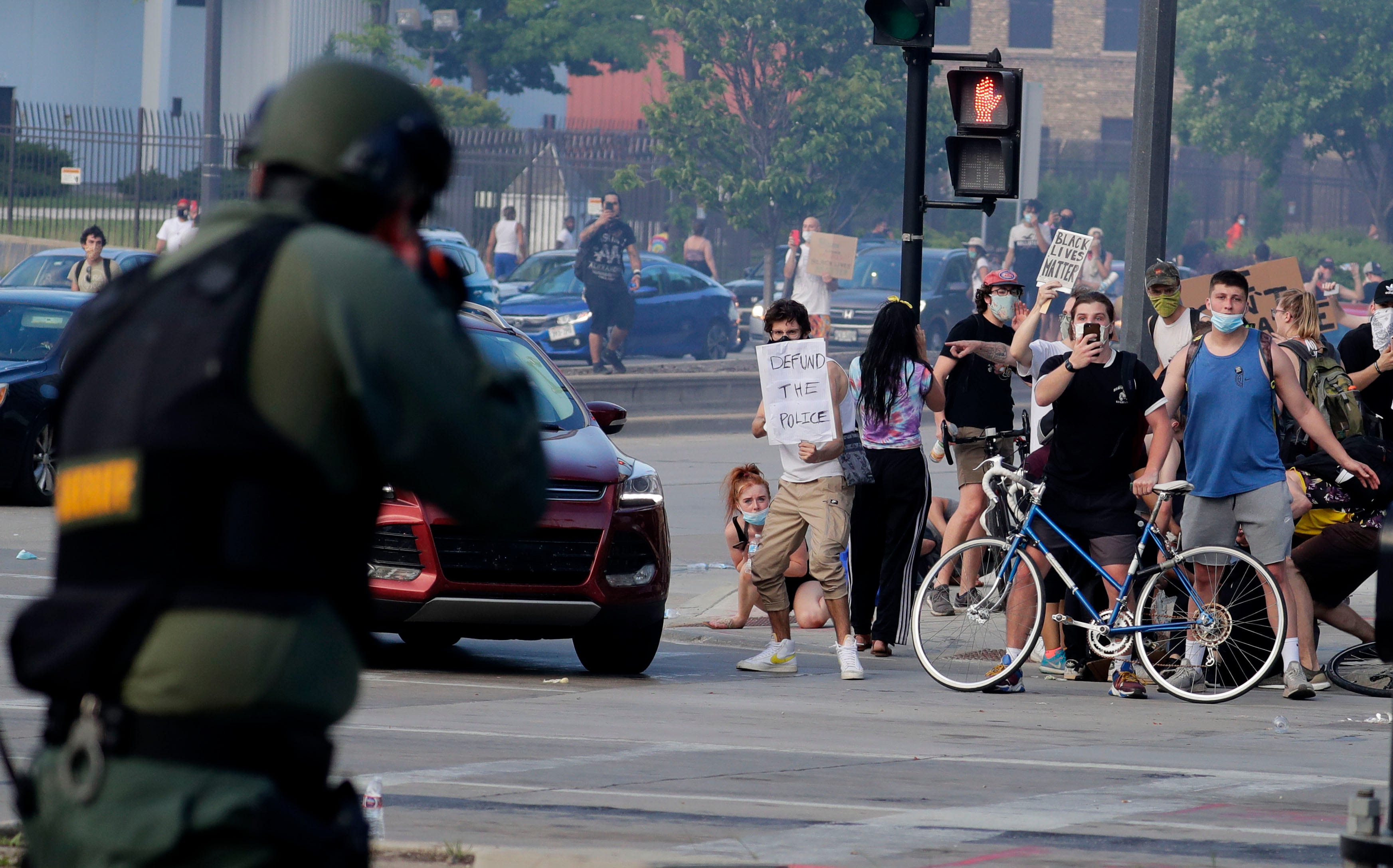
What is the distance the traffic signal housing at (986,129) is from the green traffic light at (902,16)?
20.8 inches

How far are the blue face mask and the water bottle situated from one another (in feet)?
18.2

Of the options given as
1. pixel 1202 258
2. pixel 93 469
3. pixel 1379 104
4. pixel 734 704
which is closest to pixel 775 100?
pixel 1202 258

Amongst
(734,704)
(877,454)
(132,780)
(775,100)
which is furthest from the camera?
(775,100)

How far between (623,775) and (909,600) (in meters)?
4.33

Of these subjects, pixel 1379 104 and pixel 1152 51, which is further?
pixel 1379 104

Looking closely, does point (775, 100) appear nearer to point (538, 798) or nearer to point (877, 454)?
point (877, 454)

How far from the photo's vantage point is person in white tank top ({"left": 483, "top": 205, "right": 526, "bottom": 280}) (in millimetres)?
33719

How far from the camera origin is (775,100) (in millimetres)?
46062

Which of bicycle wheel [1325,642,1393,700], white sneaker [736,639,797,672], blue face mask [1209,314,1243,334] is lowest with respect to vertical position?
white sneaker [736,639,797,672]

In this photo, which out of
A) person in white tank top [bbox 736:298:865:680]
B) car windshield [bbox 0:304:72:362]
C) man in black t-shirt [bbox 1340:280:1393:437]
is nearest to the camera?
person in white tank top [bbox 736:298:865:680]

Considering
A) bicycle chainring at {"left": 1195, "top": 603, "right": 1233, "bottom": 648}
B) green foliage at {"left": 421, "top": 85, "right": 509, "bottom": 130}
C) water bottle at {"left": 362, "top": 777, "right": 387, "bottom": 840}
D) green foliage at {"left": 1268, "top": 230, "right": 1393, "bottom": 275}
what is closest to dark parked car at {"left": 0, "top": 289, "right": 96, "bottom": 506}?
bicycle chainring at {"left": 1195, "top": 603, "right": 1233, "bottom": 648}

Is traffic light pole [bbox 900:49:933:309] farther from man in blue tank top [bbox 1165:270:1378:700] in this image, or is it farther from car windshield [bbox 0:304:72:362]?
car windshield [bbox 0:304:72:362]

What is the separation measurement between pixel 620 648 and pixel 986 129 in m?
4.29

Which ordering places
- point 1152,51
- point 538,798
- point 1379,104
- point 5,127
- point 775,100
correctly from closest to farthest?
point 538,798 < point 1152,51 < point 5,127 < point 775,100 < point 1379,104
